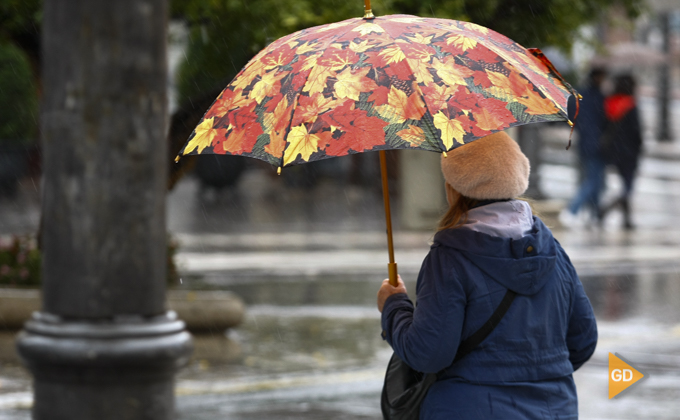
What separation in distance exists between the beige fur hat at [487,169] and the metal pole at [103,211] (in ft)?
3.47

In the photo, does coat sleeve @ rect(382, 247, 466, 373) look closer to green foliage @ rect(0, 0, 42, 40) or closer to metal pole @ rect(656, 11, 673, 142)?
green foliage @ rect(0, 0, 42, 40)

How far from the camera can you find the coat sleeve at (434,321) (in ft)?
8.69

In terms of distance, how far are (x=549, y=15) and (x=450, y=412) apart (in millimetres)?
7192

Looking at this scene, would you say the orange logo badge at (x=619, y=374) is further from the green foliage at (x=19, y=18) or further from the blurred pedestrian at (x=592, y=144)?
the blurred pedestrian at (x=592, y=144)

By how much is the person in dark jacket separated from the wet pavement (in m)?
1.83

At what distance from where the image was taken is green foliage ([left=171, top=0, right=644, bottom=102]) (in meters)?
7.38

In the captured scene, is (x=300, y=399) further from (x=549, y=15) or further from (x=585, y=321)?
(x=549, y=15)

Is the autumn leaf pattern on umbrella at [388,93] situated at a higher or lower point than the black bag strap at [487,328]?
higher

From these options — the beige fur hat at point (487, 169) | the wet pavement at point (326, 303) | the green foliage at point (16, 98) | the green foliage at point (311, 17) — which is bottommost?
the wet pavement at point (326, 303)

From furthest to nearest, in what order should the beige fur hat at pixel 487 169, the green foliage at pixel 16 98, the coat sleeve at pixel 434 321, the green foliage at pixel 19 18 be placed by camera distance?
the green foliage at pixel 16 98 < the green foliage at pixel 19 18 < the beige fur hat at pixel 487 169 < the coat sleeve at pixel 434 321

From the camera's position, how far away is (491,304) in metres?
2.69

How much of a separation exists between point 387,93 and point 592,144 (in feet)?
42.9

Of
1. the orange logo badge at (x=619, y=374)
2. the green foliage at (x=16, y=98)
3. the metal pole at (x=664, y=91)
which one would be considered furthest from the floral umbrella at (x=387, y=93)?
the metal pole at (x=664, y=91)

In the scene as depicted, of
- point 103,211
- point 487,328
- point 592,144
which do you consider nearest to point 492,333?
point 487,328
